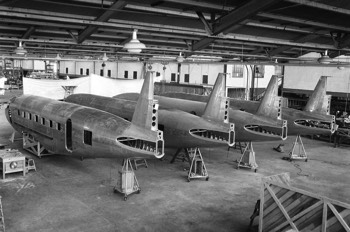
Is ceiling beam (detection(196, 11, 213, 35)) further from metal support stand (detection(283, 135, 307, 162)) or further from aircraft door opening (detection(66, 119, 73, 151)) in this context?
metal support stand (detection(283, 135, 307, 162))

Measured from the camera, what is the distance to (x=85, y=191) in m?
15.8

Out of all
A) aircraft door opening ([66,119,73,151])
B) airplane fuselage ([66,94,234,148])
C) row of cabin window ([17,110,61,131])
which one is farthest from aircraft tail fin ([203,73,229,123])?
row of cabin window ([17,110,61,131])

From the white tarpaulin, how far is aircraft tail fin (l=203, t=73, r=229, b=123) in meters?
17.2

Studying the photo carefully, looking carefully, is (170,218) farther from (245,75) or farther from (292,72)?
(245,75)

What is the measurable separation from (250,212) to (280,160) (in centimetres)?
1017

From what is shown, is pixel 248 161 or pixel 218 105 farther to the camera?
pixel 248 161

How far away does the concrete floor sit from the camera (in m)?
12.7

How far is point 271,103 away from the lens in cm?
2048

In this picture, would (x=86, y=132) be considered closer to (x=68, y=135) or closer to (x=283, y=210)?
(x=68, y=135)

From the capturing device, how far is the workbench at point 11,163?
17.1 meters

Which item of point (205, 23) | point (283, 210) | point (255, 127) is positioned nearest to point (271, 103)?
point (255, 127)

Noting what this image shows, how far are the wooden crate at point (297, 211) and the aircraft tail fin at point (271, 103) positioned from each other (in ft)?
28.5

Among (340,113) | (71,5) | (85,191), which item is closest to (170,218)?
(85,191)

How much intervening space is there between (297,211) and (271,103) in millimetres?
10598
